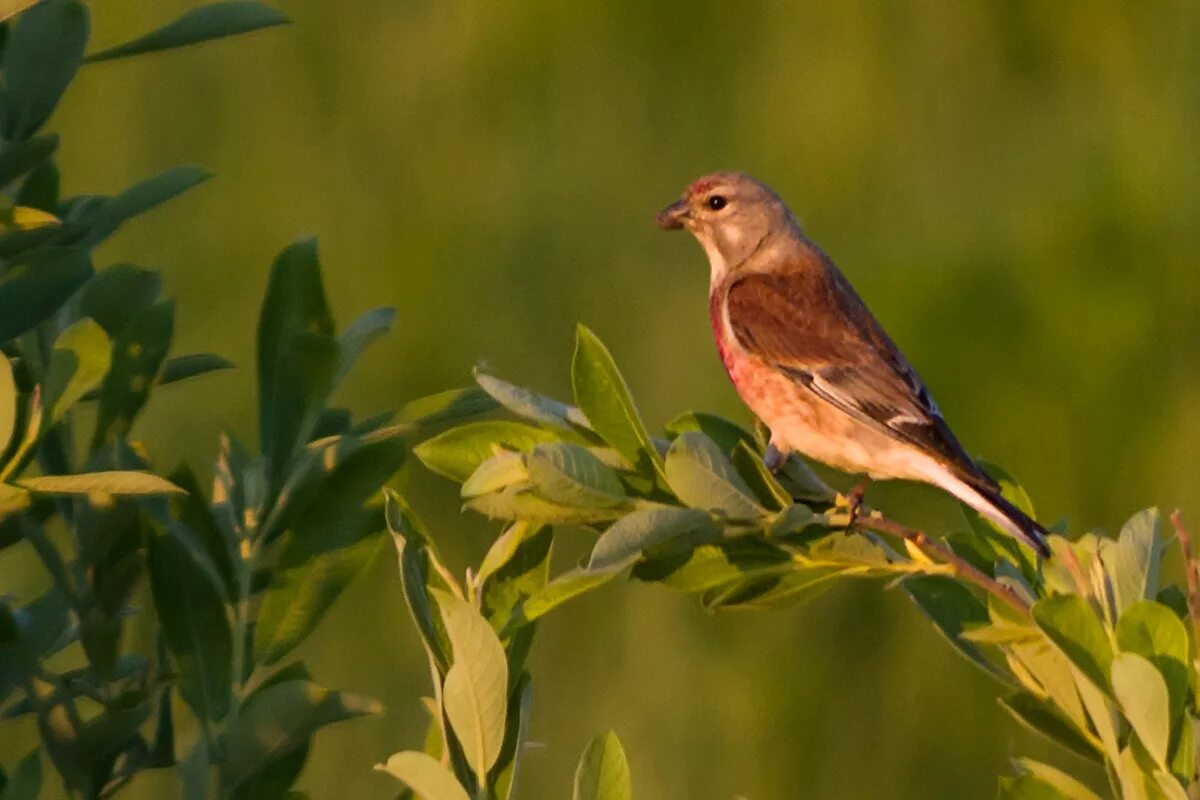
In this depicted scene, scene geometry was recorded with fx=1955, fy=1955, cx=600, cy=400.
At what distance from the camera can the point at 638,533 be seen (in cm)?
139

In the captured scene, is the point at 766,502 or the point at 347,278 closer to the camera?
the point at 766,502

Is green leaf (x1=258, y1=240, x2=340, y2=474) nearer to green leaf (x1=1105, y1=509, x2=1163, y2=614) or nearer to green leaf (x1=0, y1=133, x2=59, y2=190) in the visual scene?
green leaf (x1=0, y1=133, x2=59, y2=190)

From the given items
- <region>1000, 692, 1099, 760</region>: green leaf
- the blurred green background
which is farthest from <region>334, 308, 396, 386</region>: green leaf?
the blurred green background

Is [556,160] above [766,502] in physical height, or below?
below

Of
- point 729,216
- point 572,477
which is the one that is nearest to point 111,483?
point 572,477

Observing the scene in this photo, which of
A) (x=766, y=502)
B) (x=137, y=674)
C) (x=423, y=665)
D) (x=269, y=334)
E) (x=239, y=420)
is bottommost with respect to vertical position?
(x=423, y=665)

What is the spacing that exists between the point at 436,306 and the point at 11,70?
3.49m

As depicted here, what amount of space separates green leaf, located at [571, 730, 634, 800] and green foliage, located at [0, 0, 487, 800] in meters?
0.20

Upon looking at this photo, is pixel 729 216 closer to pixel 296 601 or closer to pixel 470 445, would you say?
pixel 470 445

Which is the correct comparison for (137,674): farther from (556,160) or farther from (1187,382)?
(556,160)

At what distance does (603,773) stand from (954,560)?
0.35m

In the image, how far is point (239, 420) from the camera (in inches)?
180

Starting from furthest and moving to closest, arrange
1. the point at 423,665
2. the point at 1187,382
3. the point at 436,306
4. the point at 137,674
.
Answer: the point at 436,306 < the point at 1187,382 < the point at 423,665 < the point at 137,674

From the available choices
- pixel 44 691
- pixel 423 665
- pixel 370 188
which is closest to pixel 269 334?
pixel 44 691
